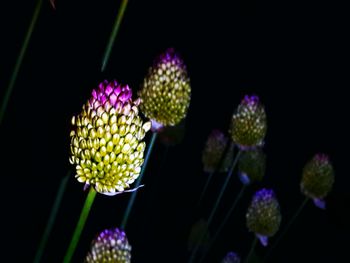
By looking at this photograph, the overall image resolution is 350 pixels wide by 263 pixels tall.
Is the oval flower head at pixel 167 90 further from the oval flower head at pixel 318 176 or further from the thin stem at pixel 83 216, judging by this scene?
the oval flower head at pixel 318 176

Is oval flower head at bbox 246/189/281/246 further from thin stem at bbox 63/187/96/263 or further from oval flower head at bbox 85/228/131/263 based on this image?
thin stem at bbox 63/187/96/263

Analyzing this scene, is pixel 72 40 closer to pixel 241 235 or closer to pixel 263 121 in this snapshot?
pixel 263 121

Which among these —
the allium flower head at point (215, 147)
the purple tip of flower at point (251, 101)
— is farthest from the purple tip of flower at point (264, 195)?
the purple tip of flower at point (251, 101)

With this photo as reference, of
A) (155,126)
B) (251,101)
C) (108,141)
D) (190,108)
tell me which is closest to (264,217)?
(251,101)

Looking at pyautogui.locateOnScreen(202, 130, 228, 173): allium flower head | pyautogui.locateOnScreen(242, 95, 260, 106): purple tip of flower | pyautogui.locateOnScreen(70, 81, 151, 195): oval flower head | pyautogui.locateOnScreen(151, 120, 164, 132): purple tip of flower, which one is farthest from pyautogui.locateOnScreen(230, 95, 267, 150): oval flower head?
pyautogui.locateOnScreen(70, 81, 151, 195): oval flower head

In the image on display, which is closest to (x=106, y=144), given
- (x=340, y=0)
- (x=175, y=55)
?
(x=175, y=55)
